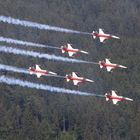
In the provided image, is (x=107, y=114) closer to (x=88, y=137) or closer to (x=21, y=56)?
(x=88, y=137)

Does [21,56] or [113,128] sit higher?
[21,56]

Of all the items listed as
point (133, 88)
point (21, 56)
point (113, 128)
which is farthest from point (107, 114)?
point (21, 56)

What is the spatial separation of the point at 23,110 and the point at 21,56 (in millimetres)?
23143

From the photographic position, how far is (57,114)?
17762 cm

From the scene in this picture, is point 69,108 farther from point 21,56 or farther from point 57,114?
point 21,56

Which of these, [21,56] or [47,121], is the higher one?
[21,56]

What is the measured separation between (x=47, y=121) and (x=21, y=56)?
1126 inches

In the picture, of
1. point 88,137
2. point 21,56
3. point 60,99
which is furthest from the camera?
point 21,56

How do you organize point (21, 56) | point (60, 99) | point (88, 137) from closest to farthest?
point (88, 137) → point (60, 99) → point (21, 56)

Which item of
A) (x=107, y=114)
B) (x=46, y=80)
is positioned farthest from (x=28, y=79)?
(x=107, y=114)

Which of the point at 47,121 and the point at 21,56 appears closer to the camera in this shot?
the point at 47,121

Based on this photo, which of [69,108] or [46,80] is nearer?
[69,108]

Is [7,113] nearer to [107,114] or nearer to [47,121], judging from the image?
[47,121]

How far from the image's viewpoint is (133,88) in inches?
7633
